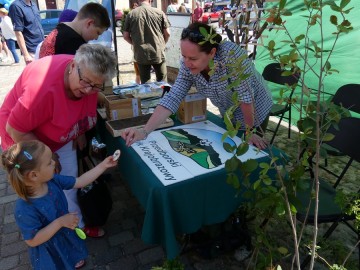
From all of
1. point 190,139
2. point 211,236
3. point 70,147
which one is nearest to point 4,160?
point 70,147

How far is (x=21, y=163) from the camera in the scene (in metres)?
1.41

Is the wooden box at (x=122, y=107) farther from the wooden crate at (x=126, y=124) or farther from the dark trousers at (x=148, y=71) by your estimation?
the dark trousers at (x=148, y=71)

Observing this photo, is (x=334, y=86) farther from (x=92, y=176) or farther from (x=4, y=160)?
(x=4, y=160)

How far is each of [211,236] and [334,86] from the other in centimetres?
319

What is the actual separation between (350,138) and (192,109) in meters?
1.19

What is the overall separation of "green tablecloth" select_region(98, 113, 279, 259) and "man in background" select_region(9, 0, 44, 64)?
3.98 meters

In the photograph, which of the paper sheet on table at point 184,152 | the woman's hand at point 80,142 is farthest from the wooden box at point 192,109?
the woman's hand at point 80,142

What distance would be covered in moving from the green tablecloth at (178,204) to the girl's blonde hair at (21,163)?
1.83ft

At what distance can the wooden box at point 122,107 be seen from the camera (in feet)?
7.32

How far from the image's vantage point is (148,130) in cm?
204

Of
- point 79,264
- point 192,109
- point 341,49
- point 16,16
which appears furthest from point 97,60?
point 16,16

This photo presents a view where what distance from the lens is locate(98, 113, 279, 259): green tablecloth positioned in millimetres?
1489

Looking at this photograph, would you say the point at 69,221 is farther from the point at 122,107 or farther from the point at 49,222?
the point at 122,107

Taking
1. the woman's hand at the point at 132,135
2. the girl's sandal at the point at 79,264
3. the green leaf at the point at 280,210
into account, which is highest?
the green leaf at the point at 280,210
